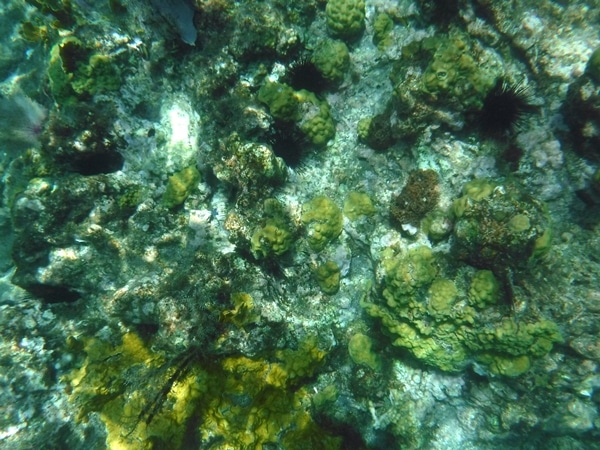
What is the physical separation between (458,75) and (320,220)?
275 cm

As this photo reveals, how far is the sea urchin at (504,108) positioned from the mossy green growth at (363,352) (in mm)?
3673

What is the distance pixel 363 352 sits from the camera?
213 inches

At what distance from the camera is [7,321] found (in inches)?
198

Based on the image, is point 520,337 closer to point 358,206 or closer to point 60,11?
point 358,206

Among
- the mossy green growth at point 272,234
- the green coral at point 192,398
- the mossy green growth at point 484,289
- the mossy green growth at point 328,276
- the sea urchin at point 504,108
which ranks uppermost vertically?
the sea urchin at point 504,108

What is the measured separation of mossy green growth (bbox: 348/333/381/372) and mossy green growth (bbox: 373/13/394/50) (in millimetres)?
4876

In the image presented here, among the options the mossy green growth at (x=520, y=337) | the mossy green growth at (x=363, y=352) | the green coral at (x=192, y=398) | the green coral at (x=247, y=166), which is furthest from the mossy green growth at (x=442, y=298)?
the green coral at (x=247, y=166)

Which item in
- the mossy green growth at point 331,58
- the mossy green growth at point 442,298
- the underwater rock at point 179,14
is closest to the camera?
the mossy green growth at point 442,298

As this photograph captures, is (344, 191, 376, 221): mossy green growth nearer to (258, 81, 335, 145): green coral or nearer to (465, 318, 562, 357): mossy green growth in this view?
(258, 81, 335, 145): green coral

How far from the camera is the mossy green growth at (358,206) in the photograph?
5.54 m

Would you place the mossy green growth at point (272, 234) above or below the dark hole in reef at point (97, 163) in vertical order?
below

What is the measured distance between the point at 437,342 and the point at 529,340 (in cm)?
117

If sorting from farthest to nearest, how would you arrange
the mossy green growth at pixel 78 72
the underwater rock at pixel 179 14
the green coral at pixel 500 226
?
the underwater rock at pixel 179 14 → the mossy green growth at pixel 78 72 → the green coral at pixel 500 226

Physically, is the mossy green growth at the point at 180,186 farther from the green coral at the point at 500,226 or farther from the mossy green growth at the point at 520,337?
the mossy green growth at the point at 520,337
